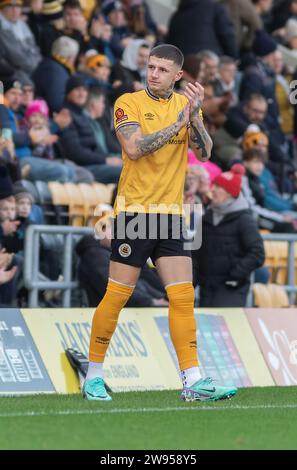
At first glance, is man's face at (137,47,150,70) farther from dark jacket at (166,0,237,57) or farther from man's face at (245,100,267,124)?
man's face at (245,100,267,124)

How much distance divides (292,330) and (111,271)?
3.51m

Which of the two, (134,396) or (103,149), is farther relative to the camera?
(103,149)

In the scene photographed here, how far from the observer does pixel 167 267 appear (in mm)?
9594

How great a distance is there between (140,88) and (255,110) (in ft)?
7.82

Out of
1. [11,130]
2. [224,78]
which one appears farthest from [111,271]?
[224,78]

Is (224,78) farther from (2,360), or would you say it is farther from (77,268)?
(2,360)

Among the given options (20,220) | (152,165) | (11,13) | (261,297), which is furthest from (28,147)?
(152,165)

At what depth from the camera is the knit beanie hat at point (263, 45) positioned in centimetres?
2211

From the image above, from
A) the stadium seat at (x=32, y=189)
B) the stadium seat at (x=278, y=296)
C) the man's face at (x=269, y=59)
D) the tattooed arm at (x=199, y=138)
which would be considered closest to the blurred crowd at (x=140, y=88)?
the man's face at (x=269, y=59)

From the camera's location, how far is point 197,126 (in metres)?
9.52

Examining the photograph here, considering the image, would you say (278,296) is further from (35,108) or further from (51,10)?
(51,10)

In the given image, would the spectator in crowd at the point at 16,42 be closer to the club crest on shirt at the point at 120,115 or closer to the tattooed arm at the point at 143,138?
the club crest on shirt at the point at 120,115

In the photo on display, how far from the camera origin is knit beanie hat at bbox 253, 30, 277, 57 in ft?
72.5
